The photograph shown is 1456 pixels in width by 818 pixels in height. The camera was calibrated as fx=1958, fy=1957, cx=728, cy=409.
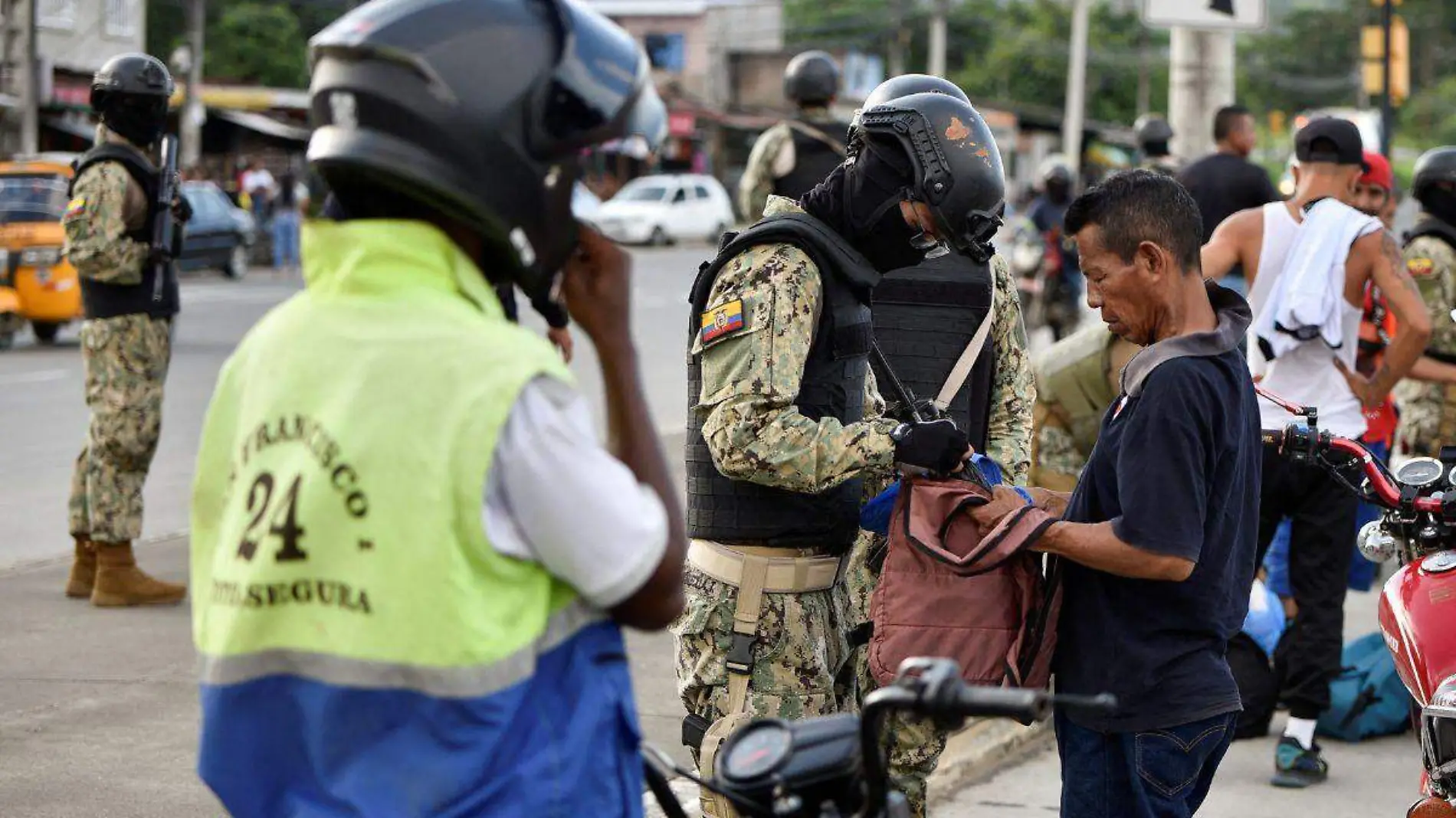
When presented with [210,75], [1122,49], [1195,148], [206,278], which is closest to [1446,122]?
[1122,49]

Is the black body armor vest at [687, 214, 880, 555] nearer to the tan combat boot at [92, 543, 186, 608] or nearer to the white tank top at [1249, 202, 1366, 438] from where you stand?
the white tank top at [1249, 202, 1366, 438]

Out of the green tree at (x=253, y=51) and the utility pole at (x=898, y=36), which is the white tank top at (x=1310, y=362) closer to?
the utility pole at (x=898, y=36)

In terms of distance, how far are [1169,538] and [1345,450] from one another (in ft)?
4.80

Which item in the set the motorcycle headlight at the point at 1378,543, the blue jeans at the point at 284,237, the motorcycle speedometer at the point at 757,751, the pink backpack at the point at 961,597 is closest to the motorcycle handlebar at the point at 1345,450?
the motorcycle headlight at the point at 1378,543

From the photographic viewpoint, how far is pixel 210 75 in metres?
53.4

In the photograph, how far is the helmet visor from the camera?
7.89 ft

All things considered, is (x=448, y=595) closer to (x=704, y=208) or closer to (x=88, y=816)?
(x=88, y=816)

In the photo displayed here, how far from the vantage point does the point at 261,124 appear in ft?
139

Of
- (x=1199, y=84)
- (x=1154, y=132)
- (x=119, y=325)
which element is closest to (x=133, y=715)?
(x=119, y=325)

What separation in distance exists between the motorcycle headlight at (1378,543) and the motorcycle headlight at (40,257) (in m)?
15.6

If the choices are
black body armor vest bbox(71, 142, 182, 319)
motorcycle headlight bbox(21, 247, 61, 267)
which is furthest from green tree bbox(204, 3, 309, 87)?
black body armor vest bbox(71, 142, 182, 319)

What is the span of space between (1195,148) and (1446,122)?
5812cm

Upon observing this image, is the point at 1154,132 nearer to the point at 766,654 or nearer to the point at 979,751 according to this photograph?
the point at 979,751

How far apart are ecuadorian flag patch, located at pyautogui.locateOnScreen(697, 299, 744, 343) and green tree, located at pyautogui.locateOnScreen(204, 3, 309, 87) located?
51377 millimetres
